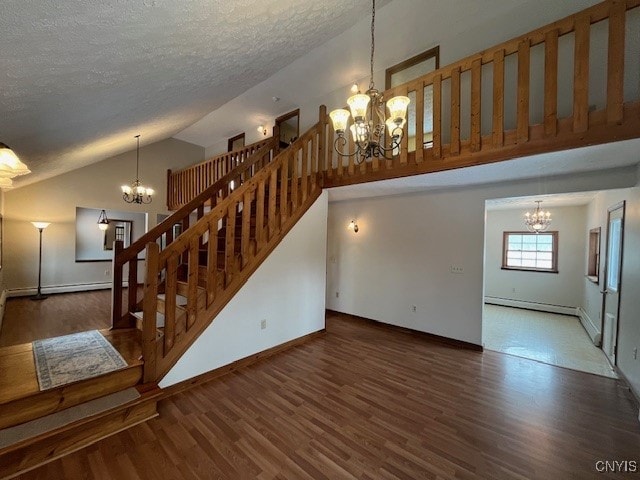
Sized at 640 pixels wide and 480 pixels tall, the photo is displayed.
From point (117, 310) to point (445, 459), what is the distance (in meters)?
4.16

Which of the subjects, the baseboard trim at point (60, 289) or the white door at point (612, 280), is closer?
the white door at point (612, 280)

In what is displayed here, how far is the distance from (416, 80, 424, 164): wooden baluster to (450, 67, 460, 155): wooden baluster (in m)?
0.33

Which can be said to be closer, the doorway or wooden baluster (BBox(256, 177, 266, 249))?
wooden baluster (BBox(256, 177, 266, 249))

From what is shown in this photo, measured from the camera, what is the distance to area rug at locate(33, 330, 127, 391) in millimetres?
2297

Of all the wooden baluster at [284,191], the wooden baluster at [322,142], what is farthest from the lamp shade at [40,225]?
the wooden baluster at [322,142]

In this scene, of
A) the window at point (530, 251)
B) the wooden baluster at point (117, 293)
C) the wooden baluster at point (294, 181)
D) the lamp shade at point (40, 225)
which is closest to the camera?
the wooden baluster at point (117, 293)

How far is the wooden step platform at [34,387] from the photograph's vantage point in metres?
1.96

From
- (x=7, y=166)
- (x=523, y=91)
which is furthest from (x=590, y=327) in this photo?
(x=7, y=166)

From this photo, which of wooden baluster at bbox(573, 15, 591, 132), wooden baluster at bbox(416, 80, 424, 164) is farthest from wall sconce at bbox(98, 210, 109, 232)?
wooden baluster at bbox(573, 15, 591, 132)

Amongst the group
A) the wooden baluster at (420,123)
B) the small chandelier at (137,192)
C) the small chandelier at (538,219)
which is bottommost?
the small chandelier at (538,219)

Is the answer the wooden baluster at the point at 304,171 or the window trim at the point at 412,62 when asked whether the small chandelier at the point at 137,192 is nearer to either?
the wooden baluster at the point at 304,171

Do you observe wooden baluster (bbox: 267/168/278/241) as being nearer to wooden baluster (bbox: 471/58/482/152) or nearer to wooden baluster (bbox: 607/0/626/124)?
wooden baluster (bbox: 471/58/482/152)

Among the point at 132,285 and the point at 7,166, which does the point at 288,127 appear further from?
the point at 7,166

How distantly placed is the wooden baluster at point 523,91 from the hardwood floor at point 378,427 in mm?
2657
